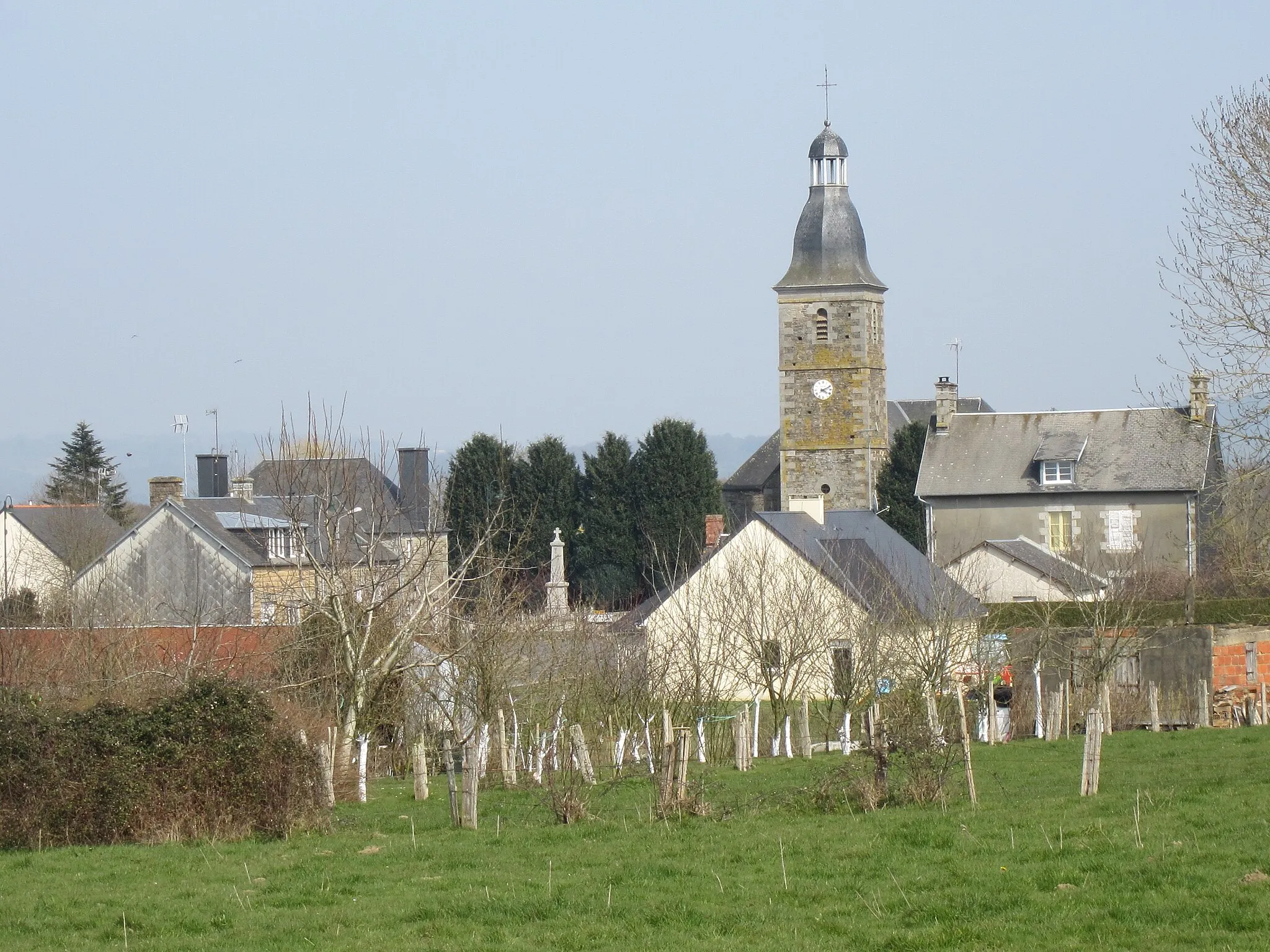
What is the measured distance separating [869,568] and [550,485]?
31.1m

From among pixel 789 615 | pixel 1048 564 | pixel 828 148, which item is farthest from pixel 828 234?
pixel 789 615

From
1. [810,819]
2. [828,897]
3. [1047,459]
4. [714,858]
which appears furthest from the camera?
[1047,459]

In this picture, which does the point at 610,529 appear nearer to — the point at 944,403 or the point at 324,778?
the point at 944,403

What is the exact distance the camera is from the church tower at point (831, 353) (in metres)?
63.7

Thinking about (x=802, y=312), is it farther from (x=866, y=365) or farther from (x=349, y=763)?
(x=349, y=763)

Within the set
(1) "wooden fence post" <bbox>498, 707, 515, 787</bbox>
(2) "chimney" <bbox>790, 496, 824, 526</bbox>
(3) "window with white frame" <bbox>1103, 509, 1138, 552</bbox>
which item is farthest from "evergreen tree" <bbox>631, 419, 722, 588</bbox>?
(1) "wooden fence post" <bbox>498, 707, 515, 787</bbox>

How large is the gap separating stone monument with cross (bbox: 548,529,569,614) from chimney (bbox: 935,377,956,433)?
1571 centimetres

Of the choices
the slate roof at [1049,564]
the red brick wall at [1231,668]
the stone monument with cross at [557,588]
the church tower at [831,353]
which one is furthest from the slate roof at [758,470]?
the red brick wall at [1231,668]

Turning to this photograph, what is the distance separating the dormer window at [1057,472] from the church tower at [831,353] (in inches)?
309

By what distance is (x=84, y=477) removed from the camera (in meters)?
74.1

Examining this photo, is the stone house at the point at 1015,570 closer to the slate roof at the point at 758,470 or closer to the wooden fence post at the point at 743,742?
the wooden fence post at the point at 743,742

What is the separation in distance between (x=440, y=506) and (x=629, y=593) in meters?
38.0

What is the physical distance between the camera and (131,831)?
15.3 meters

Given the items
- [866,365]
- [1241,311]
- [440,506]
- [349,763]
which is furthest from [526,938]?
[866,365]
